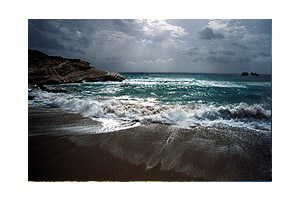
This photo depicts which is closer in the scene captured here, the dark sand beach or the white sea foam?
the dark sand beach

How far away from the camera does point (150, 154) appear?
1802 mm

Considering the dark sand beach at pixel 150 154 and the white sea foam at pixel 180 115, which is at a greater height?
the white sea foam at pixel 180 115

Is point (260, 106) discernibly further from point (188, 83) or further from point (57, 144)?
point (57, 144)

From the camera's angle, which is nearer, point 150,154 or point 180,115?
point 150,154

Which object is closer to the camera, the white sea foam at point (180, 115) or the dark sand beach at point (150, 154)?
the dark sand beach at point (150, 154)

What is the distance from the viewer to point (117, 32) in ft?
8.23

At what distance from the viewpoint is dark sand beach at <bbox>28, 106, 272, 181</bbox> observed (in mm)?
1626

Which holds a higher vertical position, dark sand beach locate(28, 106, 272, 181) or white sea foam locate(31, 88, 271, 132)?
white sea foam locate(31, 88, 271, 132)

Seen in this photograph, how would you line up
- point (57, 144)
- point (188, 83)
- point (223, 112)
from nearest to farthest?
1. point (57, 144)
2. point (223, 112)
3. point (188, 83)

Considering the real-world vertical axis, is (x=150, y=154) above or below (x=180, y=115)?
below

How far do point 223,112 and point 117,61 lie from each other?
243 cm

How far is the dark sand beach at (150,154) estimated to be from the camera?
163 cm
